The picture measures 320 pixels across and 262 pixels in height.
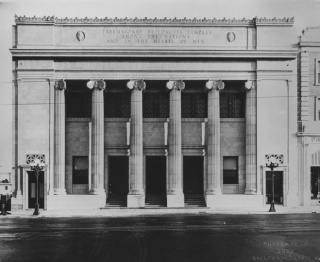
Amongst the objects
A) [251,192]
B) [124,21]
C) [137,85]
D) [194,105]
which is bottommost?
[251,192]

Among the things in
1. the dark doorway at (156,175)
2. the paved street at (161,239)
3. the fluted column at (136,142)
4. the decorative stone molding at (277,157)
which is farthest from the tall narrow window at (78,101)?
the decorative stone molding at (277,157)

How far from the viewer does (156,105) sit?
121ft

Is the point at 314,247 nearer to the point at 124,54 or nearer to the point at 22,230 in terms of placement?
the point at 22,230

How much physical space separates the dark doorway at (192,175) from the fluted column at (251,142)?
3.83 m

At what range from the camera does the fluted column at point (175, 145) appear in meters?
35.6

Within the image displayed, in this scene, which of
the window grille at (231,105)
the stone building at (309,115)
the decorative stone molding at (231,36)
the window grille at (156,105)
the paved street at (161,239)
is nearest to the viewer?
the paved street at (161,239)

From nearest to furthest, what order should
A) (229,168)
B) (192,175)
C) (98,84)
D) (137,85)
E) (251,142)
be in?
(98,84)
(137,85)
(251,142)
(229,168)
(192,175)

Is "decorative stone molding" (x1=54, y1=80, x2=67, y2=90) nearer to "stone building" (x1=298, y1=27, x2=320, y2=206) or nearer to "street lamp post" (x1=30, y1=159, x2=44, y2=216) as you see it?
"street lamp post" (x1=30, y1=159, x2=44, y2=216)

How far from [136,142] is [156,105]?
341 cm

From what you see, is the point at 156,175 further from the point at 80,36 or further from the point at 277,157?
the point at 80,36

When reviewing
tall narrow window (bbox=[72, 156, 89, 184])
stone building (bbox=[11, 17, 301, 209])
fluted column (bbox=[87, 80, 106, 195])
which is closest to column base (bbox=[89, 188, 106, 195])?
fluted column (bbox=[87, 80, 106, 195])

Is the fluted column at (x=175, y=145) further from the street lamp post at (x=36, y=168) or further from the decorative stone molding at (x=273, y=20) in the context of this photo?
the street lamp post at (x=36, y=168)

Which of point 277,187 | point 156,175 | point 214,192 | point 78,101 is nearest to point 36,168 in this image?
point 78,101

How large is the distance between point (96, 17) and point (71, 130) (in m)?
8.60
